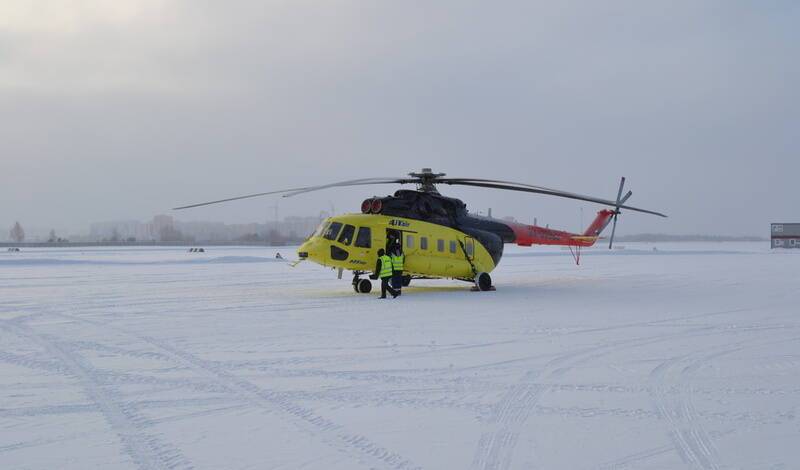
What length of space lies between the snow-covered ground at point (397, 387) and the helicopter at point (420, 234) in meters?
3.20

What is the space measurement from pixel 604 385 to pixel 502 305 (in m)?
8.36

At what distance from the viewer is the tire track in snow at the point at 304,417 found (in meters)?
4.86

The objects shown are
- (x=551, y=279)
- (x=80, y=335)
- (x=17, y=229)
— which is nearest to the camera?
(x=80, y=335)

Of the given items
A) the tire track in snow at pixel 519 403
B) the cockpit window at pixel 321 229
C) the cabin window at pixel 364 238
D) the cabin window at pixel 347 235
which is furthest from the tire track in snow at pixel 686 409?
the cockpit window at pixel 321 229

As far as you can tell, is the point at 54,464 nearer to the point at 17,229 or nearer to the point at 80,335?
the point at 80,335

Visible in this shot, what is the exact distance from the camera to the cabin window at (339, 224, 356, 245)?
1755 centimetres

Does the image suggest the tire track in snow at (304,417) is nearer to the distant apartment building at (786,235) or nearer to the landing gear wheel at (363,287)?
the landing gear wheel at (363,287)

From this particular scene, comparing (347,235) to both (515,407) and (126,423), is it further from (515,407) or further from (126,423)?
(126,423)

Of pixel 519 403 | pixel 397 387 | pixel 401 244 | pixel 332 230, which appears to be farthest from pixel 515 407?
pixel 401 244

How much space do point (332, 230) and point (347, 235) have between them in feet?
1.33

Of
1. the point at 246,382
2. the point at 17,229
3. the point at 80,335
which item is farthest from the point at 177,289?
the point at 17,229

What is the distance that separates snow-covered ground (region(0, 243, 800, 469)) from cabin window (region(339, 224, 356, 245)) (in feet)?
10.3

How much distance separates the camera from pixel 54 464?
184 inches

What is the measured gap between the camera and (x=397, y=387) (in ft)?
23.2
